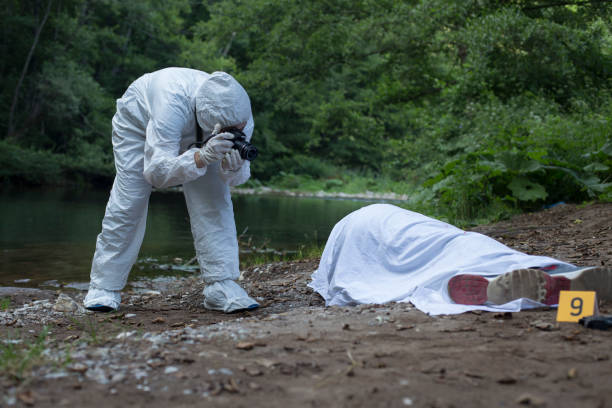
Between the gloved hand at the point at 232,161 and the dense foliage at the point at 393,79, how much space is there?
4857 mm

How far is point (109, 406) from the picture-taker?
175 cm

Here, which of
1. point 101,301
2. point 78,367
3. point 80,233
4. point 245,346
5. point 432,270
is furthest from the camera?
point 80,233

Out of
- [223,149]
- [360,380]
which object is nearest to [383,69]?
[223,149]

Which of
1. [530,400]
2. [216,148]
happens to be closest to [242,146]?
[216,148]

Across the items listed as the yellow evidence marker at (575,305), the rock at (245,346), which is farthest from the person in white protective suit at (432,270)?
the rock at (245,346)

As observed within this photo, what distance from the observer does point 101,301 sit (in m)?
3.83

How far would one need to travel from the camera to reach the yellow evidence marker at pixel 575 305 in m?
2.53

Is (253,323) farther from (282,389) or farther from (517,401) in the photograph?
(517,401)

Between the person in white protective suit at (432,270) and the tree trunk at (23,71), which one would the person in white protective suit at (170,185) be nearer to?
the person in white protective suit at (432,270)

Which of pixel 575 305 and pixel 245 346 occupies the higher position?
pixel 575 305

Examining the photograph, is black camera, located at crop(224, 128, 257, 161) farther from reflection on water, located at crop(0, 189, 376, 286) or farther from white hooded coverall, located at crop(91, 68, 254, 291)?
reflection on water, located at crop(0, 189, 376, 286)

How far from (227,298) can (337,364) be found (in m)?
1.80

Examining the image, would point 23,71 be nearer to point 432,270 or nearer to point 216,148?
point 216,148

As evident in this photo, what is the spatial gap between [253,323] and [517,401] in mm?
1413
